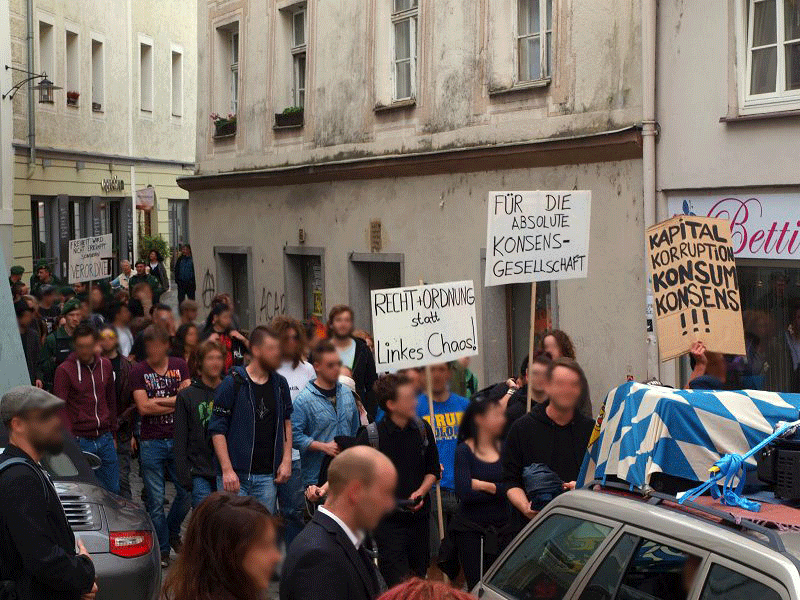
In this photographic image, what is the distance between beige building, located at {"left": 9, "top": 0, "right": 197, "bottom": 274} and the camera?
3077cm

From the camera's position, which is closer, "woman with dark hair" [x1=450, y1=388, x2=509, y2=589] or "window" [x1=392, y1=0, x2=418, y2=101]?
"woman with dark hair" [x1=450, y1=388, x2=509, y2=589]

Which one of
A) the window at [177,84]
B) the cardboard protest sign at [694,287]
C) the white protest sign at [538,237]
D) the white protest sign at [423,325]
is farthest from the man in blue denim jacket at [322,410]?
the window at [177,84]

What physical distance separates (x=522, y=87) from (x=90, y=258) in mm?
8752

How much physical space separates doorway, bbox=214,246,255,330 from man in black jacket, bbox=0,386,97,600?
62.4 feet

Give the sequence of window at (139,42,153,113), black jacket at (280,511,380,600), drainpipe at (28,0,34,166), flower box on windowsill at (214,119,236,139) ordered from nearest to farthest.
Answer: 1. black jacket at (280,511,380,600)
2. flower box on windowsill at (214,119,236,139)
3. drainpipe at (28,0,34,166)
4. window at (139,42,153,113)

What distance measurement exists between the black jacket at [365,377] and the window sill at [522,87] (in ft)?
17.8

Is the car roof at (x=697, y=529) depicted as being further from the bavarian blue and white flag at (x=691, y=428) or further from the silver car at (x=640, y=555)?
the bavarian blue and white flag at (x=691, y=428)

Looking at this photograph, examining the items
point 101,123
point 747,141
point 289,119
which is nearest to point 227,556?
point 747,141

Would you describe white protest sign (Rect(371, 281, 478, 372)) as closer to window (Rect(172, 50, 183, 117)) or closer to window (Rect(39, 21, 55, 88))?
window (Rect(39, 21, 55, 88))

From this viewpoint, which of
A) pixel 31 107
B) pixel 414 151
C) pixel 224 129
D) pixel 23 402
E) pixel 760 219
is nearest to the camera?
pixel 23 402

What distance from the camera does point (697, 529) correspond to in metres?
4.20

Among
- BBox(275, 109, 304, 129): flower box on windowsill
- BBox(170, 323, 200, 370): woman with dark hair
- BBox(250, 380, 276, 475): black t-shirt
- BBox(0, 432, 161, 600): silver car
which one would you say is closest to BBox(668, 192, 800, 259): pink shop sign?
BBox(170, 323, 200, 370): woman with dark hair

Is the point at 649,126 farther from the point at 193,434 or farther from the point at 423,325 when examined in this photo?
the point at 193,434

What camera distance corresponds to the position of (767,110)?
518 inches
